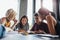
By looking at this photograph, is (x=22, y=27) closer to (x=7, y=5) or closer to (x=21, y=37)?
(x=21, y=37)

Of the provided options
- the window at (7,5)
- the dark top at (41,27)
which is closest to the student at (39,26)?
the dark top at (41,27)

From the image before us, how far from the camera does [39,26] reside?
1.12 metres

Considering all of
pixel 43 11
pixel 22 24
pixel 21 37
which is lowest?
pixel 21 37

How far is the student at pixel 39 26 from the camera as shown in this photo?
3.59 ft

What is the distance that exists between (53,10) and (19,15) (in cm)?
31

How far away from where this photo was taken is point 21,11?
3.65 ft

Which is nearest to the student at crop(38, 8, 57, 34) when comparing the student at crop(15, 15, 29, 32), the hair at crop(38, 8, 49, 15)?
the hair at crop(38, 8, 49, 15)

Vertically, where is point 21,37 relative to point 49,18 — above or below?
below

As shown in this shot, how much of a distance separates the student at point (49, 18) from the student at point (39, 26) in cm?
3

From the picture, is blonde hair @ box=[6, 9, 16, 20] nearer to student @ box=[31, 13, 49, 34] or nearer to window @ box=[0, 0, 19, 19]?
window @ box=[0, 0, 19, 19]

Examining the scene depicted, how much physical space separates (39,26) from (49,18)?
116 mm

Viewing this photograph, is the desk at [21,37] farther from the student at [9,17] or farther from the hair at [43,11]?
the hair at [43,11]

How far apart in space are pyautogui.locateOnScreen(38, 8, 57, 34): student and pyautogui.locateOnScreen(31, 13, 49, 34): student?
0.11 feet

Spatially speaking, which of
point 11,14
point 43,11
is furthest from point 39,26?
point 11,14
